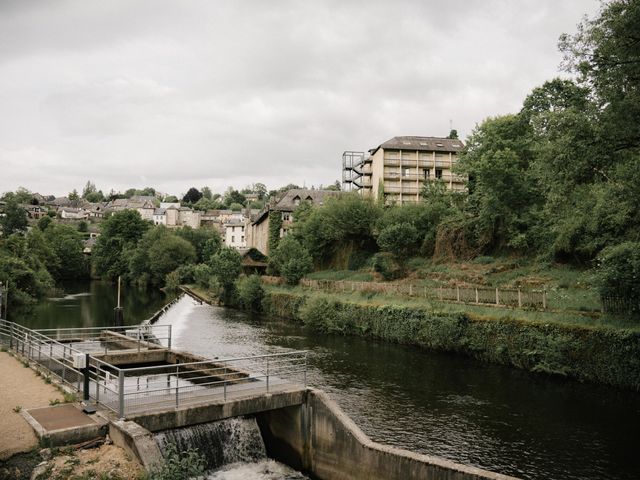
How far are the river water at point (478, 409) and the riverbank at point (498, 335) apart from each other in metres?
0.70

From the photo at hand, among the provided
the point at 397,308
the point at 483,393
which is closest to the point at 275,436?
the point at 483,393

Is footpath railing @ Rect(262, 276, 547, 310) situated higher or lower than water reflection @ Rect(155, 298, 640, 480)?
higher

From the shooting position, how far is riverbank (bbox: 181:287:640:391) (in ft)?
68.3

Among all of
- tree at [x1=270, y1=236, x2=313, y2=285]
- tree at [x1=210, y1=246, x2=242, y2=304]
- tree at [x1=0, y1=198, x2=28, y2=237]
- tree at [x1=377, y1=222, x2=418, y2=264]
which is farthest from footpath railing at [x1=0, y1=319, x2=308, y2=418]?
tree at [x1=0, y1=198, x2=28, y2=237]

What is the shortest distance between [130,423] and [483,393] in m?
14.8

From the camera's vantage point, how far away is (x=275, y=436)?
1475 centimetres

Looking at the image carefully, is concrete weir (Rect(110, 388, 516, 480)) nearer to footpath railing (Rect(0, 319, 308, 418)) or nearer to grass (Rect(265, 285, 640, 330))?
footpath railing (Rect(0, 319, 308, 418))

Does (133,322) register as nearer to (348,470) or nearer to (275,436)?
(275,436)

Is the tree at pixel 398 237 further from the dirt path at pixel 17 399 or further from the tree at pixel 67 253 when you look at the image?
the tree at pixel 67 253

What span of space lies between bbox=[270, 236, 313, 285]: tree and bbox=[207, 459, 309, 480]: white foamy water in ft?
125

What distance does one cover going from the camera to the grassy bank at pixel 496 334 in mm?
20844

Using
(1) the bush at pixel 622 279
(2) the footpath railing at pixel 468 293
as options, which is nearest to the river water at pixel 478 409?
(1) the bush at pixel 622 279

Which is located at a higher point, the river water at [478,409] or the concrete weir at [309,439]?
the concrete weir at [309,439]

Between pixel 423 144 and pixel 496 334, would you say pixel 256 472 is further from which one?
pixel 423 144
